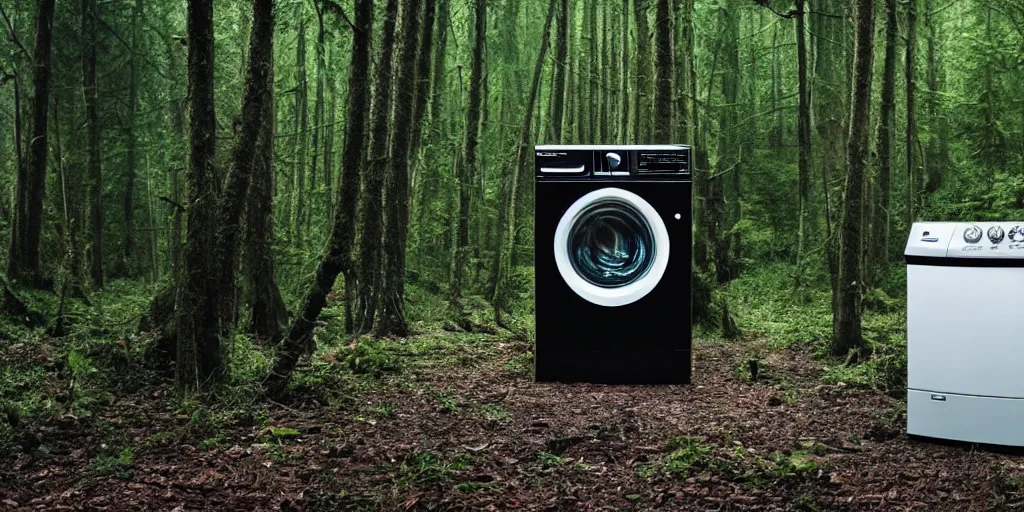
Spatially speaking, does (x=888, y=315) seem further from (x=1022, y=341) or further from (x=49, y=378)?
(x=49, y=378)

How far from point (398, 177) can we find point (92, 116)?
4922 millimetres

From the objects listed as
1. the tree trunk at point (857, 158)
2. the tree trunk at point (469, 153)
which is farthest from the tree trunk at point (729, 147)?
the tree trunk at point (857, 158)

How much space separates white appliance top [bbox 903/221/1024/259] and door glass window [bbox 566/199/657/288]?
209cm

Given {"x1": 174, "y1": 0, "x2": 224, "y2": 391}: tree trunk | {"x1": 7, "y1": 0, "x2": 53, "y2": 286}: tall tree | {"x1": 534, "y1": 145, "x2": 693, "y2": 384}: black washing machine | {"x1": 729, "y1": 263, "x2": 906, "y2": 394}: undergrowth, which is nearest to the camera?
{"x1": 174, "y1": 0, "x2": 224, "y2": 391}: tree trunk

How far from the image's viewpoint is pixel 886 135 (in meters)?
10.6

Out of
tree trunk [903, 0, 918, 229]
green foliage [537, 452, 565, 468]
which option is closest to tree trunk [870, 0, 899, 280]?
tree trunk [903, 0, 918, 229]

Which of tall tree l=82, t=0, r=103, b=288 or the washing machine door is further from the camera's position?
tall tree l=82, t=0, r=103, b=288

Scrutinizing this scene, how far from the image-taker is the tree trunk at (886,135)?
9391 mm

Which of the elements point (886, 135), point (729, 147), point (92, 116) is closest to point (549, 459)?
point (886, 135)

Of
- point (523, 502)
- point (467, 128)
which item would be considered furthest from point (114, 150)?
point (523, 502)

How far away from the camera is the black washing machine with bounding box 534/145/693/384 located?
6.30m

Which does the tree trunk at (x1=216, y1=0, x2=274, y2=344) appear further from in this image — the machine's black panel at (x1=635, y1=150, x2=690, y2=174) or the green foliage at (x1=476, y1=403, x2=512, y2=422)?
the machine's black panel at (x1=635, y1=150, x2=690, y2=174)

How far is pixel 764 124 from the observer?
1772cm

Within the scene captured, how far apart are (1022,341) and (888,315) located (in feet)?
20.1
